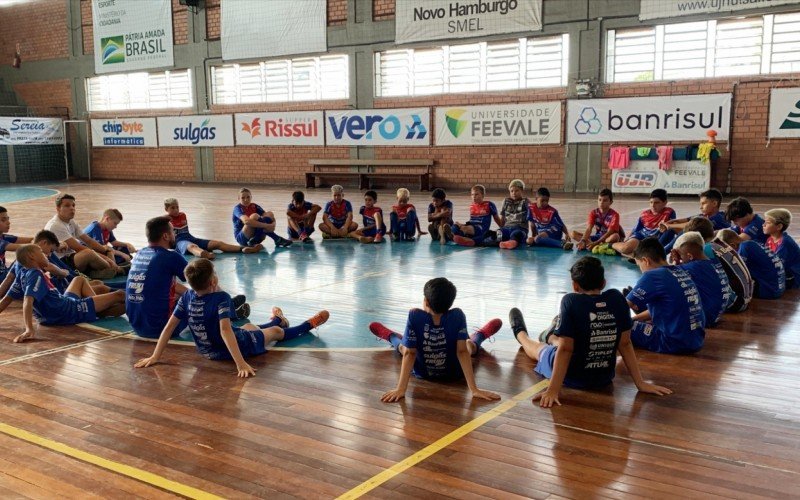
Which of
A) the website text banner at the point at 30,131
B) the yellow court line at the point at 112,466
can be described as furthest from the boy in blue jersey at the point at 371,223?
the website text banner at the point at 30,131

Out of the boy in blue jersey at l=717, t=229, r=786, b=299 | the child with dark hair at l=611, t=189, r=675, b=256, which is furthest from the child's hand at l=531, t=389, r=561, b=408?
the child with dark hair at l=611, t=189, r=675, b=256

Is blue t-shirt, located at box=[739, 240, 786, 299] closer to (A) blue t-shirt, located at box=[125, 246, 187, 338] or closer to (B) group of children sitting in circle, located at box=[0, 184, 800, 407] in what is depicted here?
(B) group of children sitting in circle, located at box=[0, 184, 800, 407]

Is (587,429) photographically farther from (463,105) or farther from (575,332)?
(463,105)

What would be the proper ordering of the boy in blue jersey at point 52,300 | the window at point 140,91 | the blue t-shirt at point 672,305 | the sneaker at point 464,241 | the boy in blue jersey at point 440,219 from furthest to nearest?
the window at point 140,91 → the boy in blue jersey at point 440,219 → the sneaker at point 464,241 → the boy in blue jersey at point 52,300 → the blue t-shirt at point 672,305

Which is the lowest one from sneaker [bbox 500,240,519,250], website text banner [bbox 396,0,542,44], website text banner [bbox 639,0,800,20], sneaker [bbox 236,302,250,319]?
sneaker [bbox 236,302,250,319]

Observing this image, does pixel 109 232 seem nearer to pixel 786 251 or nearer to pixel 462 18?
pixel 786 251

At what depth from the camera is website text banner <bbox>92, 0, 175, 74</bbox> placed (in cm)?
2925

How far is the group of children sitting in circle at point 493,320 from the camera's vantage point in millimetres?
5166

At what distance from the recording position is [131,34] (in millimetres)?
30016

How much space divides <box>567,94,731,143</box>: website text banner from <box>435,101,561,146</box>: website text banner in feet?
2.05

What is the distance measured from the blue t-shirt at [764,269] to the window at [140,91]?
25.2 meters

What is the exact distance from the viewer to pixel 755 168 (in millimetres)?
19312

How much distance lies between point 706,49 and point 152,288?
56.6ft

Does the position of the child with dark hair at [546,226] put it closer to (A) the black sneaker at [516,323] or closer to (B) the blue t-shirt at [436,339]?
(A) the black sneaker at [516,323]
